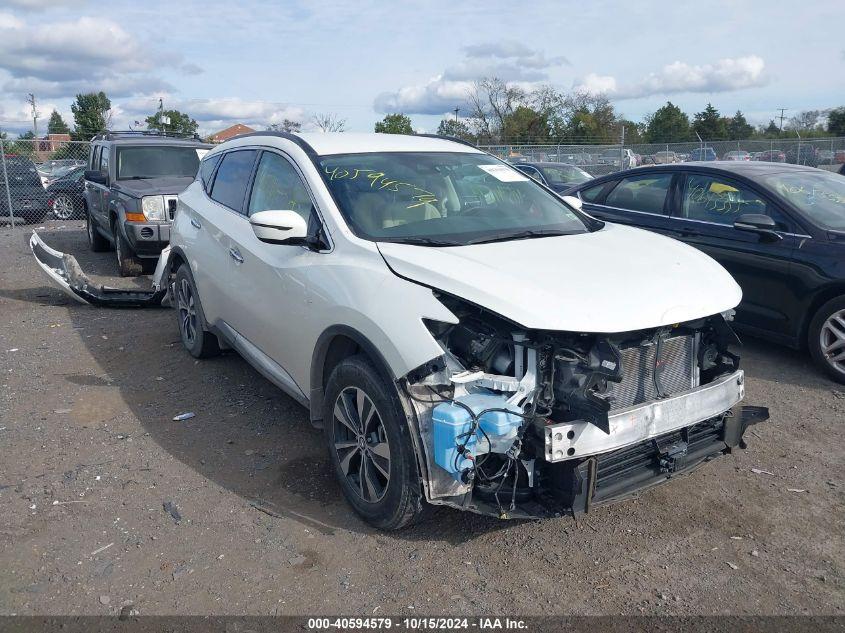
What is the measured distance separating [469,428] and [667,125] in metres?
68.4

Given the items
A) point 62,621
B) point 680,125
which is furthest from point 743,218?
point 680,125

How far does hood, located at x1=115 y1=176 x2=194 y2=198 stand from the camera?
991 centimetres

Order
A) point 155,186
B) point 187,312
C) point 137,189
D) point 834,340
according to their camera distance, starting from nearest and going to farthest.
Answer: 1. point 834,340
2. point 187,312
3. point 137,189
4. point 155,186

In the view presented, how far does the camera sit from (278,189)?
15.2 ft

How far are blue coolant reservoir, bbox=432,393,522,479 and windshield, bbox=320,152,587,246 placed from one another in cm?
105

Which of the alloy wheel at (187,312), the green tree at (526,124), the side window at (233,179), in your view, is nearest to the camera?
the side window at (233,179)

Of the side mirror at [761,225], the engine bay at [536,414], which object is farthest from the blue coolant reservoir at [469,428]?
the side mirror at [761,225]

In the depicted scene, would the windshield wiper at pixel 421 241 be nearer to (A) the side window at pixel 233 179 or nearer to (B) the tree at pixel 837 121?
(A) the side window at pixel 233 179

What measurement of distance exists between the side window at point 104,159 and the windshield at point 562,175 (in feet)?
31.1

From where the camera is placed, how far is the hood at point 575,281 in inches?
121

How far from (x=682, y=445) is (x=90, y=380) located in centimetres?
482

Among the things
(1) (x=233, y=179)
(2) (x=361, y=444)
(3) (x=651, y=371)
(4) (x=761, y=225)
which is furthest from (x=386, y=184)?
(4) (x=761, y=225)

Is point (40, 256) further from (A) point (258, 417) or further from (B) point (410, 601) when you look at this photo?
(B) point (410, 601)

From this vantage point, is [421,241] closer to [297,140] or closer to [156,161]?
[297,140]
